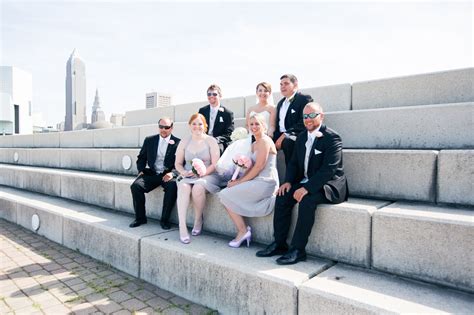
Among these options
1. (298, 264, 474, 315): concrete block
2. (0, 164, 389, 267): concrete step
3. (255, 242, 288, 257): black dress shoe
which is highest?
(0, 164, 389, 267): concrete step

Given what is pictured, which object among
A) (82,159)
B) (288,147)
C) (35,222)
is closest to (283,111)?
(288,147)

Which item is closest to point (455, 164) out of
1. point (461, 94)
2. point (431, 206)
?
point (431, 206)

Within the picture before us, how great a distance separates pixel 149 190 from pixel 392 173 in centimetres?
337

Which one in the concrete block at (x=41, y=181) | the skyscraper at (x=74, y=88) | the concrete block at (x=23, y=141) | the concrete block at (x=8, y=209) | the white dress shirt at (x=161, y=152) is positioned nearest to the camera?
the white dress shirt at (x=161, y=152)

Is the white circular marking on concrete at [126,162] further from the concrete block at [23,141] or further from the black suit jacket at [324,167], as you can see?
the concrete block at [23,141]

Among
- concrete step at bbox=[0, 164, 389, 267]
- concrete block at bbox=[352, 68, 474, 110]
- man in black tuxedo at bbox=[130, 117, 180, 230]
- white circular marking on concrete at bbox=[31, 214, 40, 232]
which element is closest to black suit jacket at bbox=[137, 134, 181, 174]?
man in black tuxedo at bbox=[130, 117, 180, 230]

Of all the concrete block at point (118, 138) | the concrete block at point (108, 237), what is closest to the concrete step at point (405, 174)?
the concrete block at point (108, 237)

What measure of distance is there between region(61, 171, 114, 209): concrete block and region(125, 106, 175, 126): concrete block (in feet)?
9.69

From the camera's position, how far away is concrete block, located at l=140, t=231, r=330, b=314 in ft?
8.96

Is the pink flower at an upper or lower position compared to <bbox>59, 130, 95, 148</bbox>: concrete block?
lower

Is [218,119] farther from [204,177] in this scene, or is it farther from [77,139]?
[77,139]

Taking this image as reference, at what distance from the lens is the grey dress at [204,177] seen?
4.15 m

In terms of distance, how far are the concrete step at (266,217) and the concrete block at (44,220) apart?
2.33 feet

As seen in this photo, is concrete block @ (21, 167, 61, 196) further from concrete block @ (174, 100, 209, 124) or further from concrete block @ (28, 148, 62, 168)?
concrete block @ (174, 100, 209, 124)
